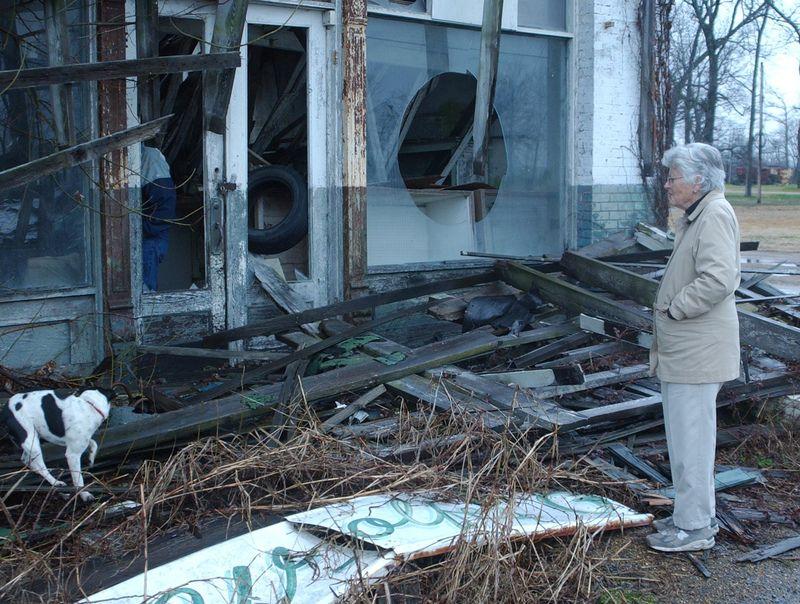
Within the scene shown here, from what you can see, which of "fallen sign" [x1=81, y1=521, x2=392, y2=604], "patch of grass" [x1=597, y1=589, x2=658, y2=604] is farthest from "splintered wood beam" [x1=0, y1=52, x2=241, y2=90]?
"patch of grass" [x1=597, y1=589, x2=658, y2=604]

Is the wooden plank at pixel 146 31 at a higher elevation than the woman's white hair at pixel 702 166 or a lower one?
higher

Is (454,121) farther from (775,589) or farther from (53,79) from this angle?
(775,589)

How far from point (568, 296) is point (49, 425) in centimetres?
389

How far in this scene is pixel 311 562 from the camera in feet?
11.9

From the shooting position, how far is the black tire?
7926mm

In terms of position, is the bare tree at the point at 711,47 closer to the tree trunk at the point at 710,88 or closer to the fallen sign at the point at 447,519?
the tree trunk at the point at 710,88

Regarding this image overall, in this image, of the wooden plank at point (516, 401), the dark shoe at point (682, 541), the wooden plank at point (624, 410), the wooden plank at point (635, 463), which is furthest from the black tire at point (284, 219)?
the dark shoe at point (682, 541)

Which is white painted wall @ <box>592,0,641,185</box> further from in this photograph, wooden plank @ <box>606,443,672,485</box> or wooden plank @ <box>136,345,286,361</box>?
wooden plank @ <box>606,443,672,485</box>

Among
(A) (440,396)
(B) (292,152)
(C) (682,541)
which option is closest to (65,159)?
(A) (440,396)

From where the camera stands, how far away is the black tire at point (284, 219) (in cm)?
793

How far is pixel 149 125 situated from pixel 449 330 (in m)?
4.00

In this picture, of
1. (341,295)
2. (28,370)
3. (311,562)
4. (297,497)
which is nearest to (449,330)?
(341,295)

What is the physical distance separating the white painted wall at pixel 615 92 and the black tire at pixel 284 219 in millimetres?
3268

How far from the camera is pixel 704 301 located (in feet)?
13.6
